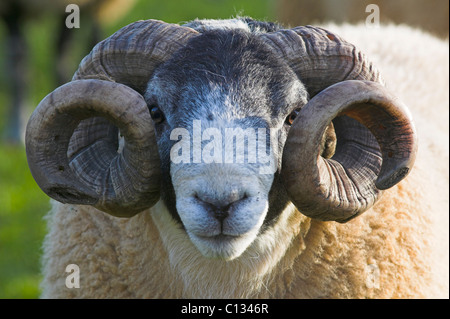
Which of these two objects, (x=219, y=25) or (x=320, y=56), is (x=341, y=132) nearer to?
(x=320, y=56)

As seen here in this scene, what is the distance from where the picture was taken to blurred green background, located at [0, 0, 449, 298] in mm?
6117

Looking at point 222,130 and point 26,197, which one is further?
point 26,197

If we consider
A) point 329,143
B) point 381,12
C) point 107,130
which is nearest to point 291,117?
point 329,143

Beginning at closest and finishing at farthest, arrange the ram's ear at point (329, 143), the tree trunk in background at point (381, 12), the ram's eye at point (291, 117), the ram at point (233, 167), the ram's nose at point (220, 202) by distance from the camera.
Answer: the ram's nose at point (220, 202) < the ram at point (233, 167) < the ram's eye at point (291, 117) < the ram's ear at point (329, 143) < the tree trunk in background at point (381, 12)

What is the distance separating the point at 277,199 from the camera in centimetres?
277

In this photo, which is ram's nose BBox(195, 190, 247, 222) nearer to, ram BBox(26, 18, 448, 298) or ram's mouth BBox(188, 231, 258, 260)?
ram BBox(26, 18, 448, 298)

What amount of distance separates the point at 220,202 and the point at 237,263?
70 centimetres

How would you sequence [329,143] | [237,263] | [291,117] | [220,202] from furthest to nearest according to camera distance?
[237,263]
[329,143]
[291,117]
[220,202]

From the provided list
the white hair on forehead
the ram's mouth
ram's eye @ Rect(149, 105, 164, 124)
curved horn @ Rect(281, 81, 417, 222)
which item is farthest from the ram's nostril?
the white hair on forehead

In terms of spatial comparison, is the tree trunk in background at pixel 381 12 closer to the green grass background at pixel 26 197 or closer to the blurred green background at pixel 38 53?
the blurred green background at pixel 38 53

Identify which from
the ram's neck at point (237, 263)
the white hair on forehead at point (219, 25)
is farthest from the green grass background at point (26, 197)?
the ram's neck at point (237, 263)

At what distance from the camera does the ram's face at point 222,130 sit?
246 centimetres

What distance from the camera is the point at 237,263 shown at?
3.04 m

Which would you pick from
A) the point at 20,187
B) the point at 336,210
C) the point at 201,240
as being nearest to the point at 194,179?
the point at 201,240
